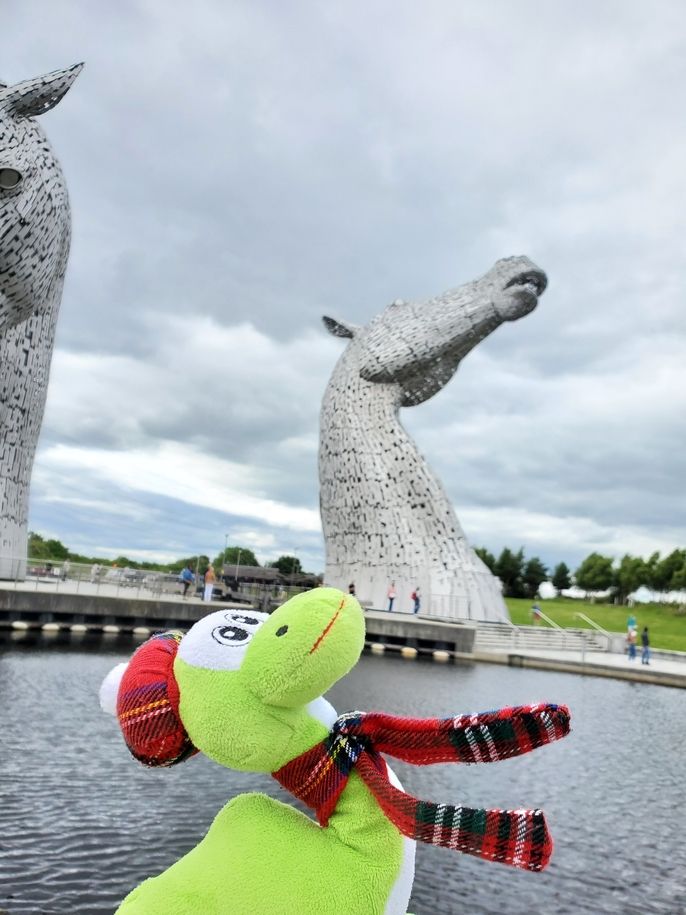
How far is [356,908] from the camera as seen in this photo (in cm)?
175

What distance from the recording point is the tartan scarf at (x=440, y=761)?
1.64m

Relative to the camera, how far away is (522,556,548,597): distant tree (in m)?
59.4

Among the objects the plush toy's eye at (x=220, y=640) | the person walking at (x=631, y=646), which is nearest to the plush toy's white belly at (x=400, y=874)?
the plush toy's eye at (x=220, y=640)

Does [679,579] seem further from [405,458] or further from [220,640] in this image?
[220,640]

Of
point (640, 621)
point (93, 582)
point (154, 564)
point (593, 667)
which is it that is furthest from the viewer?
point (154, 564)

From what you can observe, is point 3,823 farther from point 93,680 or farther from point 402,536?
point 402,536

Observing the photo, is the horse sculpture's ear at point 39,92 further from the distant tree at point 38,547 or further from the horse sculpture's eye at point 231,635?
the distant tree at point 38,547

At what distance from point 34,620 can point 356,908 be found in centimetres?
1343

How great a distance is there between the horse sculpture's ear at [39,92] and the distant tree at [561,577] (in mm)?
62315

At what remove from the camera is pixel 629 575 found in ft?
175

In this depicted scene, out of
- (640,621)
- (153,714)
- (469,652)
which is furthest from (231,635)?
(640,621)

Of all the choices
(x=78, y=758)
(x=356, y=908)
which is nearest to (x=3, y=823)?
(x=78, y=758)

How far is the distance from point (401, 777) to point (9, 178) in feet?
24.3

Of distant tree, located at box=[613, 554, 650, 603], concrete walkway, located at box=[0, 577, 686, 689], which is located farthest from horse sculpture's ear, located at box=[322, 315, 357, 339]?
distant tree, located at box=[613, 554, 650, 603]
